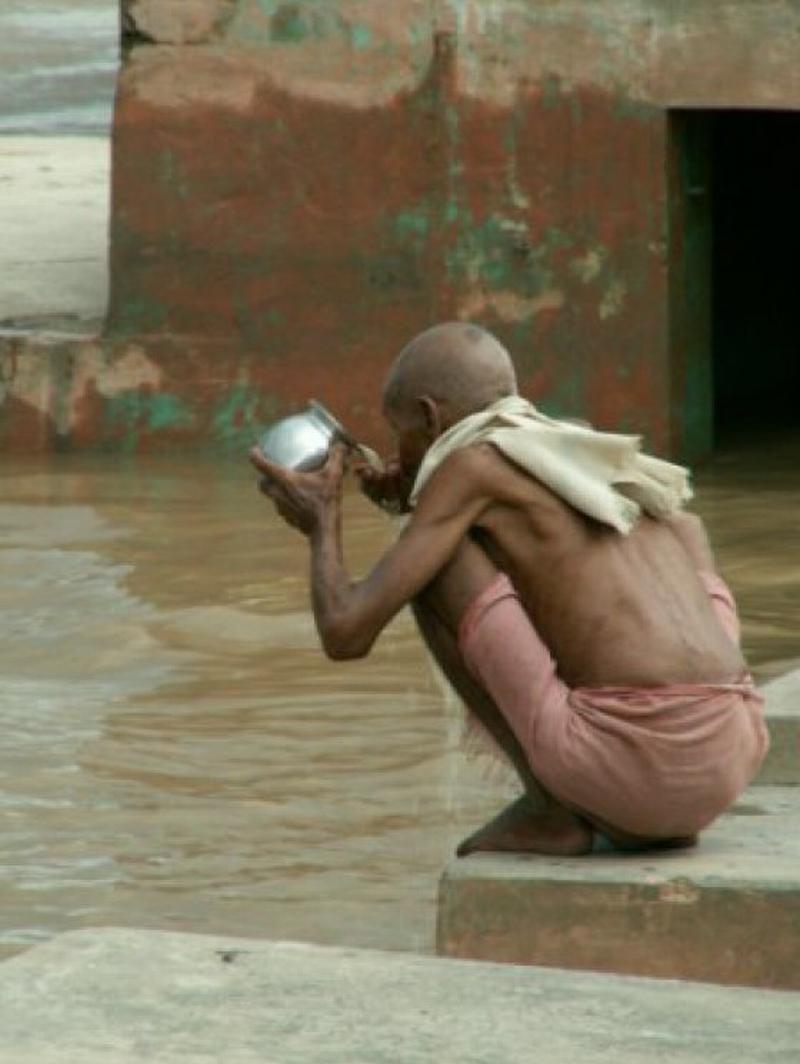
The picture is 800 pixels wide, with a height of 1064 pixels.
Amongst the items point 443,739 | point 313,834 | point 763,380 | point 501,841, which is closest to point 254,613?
point 443,739

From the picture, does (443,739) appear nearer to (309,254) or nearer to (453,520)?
(453,520)

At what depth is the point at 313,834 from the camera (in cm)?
618

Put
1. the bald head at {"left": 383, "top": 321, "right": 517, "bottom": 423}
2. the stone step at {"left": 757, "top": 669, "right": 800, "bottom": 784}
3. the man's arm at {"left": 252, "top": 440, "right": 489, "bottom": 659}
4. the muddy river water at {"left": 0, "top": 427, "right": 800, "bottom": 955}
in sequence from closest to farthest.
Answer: the man's arm at {"left": 252, "top": 440, "right": 489, "bottom": 659} < the bald head at {"left": 383, "top": 321, "right": 517, "bottom": 423} < the stone step at {"left": 757, "top": 669, "right": 800, "bottom": 784} < the muddy river water at {"left": 0, "top": 427, "right": 800, "bottom": 955}

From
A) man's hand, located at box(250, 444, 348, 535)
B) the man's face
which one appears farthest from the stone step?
man's hand, located at box(250, 444, 348, 535)

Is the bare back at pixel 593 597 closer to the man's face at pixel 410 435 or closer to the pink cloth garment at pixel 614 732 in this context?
the pink cloth garment at pixel 614 732

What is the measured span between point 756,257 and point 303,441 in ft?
28.5

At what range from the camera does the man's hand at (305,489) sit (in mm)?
4988

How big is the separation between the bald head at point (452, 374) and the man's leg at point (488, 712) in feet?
0.78

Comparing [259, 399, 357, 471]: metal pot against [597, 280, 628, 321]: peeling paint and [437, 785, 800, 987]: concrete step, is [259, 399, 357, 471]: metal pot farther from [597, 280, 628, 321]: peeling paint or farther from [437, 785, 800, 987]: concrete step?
[597, 280, 628, 321]: peeling paint

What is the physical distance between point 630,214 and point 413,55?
2.91 feet

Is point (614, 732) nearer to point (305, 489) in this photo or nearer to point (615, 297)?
point (305, 489)

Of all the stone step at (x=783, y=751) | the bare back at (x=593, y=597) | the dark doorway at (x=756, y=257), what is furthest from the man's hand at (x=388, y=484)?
the dark doorway at (x=756, y=257)

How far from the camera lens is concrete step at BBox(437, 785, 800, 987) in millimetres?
4750

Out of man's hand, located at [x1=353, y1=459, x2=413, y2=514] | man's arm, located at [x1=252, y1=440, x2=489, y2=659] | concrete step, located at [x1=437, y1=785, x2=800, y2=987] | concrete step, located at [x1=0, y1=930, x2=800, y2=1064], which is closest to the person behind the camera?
concrete step, located at [x1=0, y1=930, x2=800, y2=1064]
